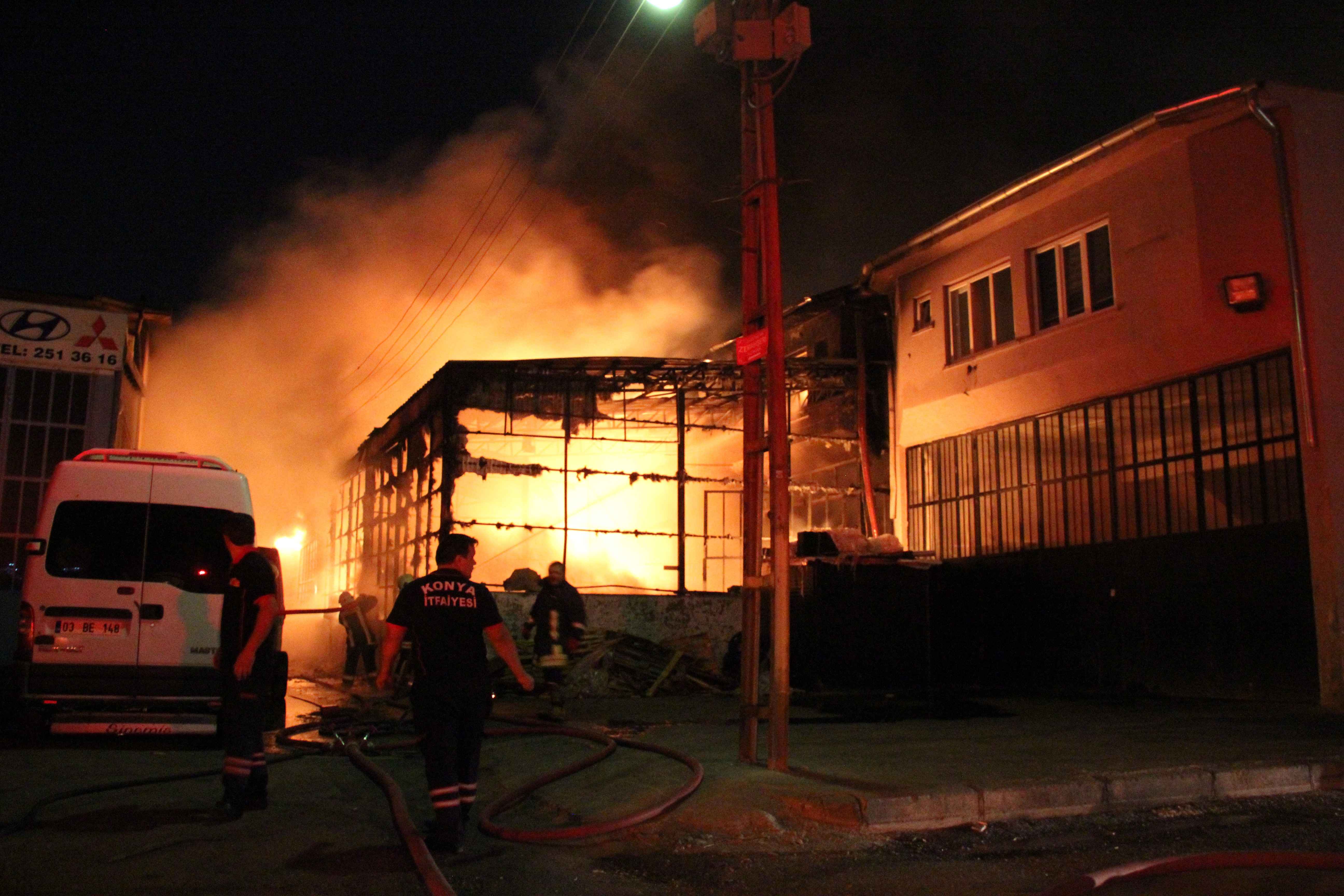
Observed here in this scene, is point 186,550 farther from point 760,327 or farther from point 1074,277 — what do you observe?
point 1074,277

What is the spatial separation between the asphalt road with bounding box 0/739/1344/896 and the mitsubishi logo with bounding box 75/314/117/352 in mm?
12827

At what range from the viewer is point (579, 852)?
519 cm

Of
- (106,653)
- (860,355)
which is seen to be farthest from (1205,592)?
(106,653)

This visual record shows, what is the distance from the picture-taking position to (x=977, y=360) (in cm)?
1559

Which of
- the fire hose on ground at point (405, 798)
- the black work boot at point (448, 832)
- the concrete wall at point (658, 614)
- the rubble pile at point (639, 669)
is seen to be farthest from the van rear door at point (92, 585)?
the concrete wall at point (658, 614)

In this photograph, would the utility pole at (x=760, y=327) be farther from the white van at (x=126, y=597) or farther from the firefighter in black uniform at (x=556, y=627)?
the white van at (x=126, y=597)

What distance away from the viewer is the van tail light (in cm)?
814

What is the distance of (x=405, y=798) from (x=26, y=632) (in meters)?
3.68

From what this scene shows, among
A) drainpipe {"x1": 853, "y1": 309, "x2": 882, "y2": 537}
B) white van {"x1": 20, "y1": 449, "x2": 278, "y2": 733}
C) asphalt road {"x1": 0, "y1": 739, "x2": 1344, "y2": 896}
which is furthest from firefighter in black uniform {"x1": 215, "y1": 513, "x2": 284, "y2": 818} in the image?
drainpipe {"x1": 853, "y1": 309, "x2": 882, "y2": 537}

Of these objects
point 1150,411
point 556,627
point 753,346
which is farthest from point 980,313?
point 753,346

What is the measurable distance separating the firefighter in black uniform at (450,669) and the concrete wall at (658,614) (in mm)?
9825

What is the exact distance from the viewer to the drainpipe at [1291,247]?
10.8 m

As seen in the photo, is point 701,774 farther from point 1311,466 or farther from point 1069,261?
point 1069,261

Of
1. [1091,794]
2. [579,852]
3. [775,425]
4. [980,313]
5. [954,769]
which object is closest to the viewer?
[579,852]
